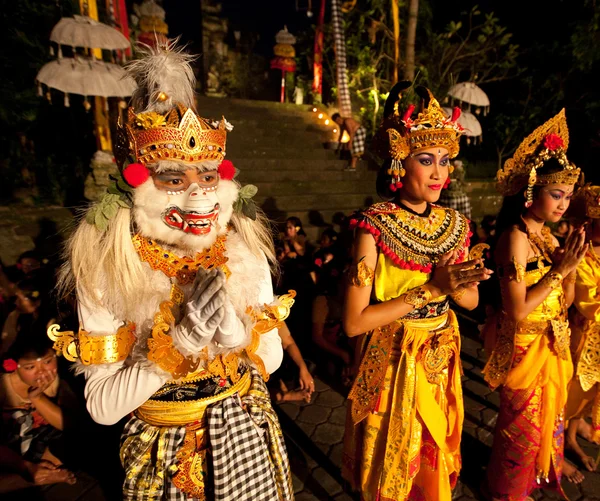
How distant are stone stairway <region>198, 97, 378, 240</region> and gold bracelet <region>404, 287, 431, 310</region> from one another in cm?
589

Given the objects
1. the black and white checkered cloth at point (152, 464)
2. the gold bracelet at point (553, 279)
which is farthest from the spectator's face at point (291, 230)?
the black and white checkered cloth at point (152, 464)

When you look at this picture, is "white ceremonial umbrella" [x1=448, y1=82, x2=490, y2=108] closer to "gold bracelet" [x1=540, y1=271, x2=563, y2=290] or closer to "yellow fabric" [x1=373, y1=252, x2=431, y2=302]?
"gold bracelet" [x1=540, y1=271, x2=563, y2=290]

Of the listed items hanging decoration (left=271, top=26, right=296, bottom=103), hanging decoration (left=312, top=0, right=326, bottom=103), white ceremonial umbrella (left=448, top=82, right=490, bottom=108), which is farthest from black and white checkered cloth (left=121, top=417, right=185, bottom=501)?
hanging decoration (left=271, top=26, right=296, bottom=103)

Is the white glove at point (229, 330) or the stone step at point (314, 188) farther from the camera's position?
the stone step at point (314, 188)

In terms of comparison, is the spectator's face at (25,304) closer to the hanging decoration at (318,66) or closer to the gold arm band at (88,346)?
the gold arm band at (88,346)

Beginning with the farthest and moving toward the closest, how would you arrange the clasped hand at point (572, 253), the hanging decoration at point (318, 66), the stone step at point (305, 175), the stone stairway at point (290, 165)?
the hanging decoration at point (318, 66) < the stone step at point (305, 175) < the stone stairway at point (290, 165) < the clasped hand at point (572, 253)

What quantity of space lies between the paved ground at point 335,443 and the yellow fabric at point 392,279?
1837mm

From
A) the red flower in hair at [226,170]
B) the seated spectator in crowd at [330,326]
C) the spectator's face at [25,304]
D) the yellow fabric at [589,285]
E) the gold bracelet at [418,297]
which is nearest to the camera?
the red flower in hair at [226,170]

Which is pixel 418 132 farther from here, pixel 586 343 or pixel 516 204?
pixel 586 343

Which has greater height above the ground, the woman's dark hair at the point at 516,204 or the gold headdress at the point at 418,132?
the gold headdress at the point at 418,132

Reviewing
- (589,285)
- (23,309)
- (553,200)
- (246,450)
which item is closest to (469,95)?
(589,285)

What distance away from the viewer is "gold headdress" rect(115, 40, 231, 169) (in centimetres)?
155

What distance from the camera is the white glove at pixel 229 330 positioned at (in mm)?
1415

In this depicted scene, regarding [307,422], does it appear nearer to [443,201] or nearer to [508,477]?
[508,477]
